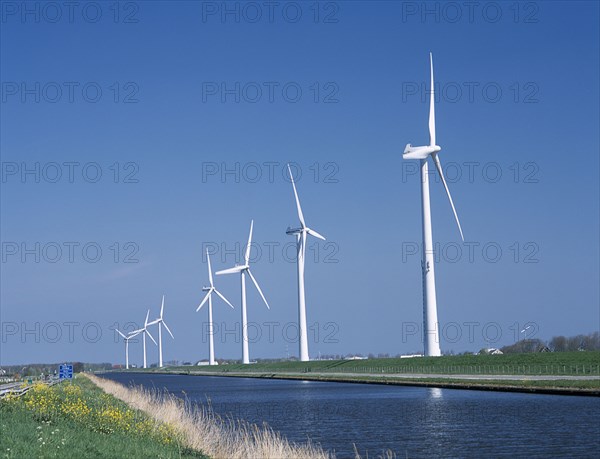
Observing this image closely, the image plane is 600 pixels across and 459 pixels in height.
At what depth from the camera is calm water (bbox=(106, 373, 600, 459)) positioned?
31078 mm

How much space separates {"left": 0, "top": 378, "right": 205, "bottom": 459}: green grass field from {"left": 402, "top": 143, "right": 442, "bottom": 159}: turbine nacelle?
67229 mm

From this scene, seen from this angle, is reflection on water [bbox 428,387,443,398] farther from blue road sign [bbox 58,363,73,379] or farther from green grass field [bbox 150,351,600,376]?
blue road sign [bbox 58,363,73,379]

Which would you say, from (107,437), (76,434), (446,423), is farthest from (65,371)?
(76,434)

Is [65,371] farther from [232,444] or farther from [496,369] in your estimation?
[232,444]

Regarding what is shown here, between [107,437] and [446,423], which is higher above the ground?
[107,437]

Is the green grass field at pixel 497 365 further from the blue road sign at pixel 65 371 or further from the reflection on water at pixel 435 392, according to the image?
the blue road sign at pixel 65 371

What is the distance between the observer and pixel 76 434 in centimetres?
2577

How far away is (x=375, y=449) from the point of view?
3161cm

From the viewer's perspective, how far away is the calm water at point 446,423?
102 feet

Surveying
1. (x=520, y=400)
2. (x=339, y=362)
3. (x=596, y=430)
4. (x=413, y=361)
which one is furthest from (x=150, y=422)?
(x=339, y=362)

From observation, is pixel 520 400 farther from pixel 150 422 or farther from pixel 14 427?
pixel 14 427

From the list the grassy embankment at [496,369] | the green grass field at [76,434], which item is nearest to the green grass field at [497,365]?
the grassy embankment at [496,369]

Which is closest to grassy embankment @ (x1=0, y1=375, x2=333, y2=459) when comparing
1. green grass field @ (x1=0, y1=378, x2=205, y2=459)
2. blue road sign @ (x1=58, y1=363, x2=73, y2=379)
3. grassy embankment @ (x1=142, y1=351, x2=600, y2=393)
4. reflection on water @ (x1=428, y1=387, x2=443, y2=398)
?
green grass field @ (x1=0, y1=378, x2=205, y2=459)

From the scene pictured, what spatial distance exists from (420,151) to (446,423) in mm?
61109
